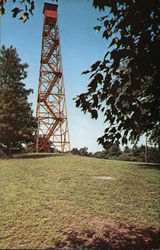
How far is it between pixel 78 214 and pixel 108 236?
1.10 m

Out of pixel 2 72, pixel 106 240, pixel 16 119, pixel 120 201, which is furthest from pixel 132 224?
pixel 2 72

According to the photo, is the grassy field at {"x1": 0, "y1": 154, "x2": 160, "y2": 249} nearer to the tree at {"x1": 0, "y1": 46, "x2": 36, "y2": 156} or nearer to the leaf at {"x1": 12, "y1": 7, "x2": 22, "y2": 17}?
the leaf at {"x1": 12, "y1": 7, "x2": 22, "y2": 17}

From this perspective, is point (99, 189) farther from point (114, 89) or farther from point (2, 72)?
point (2, 72)

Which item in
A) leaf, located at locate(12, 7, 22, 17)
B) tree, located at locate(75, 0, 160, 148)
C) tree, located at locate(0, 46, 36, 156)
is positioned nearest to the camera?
tree, located at locate(75, 0, 160, 148)

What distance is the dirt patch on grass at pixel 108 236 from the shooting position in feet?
10.9

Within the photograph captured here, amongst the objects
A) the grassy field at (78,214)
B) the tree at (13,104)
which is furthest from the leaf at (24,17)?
the tree at (13,104)

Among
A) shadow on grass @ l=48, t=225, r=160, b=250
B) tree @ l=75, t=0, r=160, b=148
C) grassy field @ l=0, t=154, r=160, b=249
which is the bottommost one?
shadow on grass @ l=48, t=225, r=160, b=250

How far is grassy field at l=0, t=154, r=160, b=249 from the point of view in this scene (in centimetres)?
348

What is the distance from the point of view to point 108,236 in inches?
143

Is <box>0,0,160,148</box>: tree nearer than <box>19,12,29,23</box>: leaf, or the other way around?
<box>0,0,160,148</box>: tree

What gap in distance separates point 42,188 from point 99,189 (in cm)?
212

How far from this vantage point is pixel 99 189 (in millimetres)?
6824

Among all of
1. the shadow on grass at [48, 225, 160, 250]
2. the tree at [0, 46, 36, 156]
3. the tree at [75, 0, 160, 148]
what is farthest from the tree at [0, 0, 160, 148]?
the tree at [0, 46, 36, 156]

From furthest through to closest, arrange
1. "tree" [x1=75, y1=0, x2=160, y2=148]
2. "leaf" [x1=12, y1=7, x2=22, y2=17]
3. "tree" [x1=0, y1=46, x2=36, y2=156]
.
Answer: "tree" [x1=0, y1=46, x2=36, y2=156], "leaf" [x1=12, y1=7, x2=22, y2=17], "tree" [x1=75, y1=0, x2=160, y2=148]
